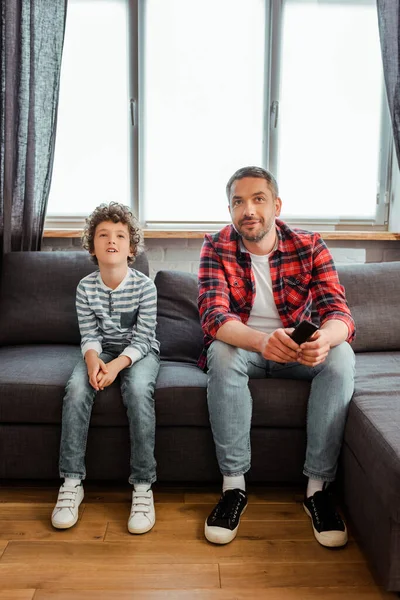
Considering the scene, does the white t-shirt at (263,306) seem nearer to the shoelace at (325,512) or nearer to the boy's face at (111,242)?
the boy's face at (111,242)

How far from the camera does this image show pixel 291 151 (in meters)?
2.80

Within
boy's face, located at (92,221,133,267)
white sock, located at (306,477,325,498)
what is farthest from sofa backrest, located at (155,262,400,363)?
white sock, located at (306,477,325,498)

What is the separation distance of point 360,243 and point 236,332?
4.26ft

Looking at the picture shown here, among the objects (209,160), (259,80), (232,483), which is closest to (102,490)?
(232,483)

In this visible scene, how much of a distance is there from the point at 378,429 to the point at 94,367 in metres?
0.88

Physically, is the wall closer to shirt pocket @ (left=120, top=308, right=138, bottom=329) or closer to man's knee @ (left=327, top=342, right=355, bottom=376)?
shirt pocket @ (left=120, top=308, right=138, bottom=329)

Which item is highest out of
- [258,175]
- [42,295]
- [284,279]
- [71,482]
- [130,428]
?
[258,175]

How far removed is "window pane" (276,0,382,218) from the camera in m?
2.73

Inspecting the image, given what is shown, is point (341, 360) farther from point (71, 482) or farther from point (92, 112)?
point (92, 112)

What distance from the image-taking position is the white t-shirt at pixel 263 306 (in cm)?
194

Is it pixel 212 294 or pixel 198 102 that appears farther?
pixel 198 102

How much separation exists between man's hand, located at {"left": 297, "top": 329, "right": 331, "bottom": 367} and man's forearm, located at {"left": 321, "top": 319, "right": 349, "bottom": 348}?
29mm

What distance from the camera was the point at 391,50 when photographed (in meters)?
2.51

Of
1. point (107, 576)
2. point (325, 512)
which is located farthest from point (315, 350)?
point (107, 576)
